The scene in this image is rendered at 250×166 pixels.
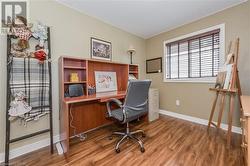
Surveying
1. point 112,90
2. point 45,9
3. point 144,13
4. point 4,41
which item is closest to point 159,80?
point 112,90

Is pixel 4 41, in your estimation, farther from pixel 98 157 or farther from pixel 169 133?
pixel 169 133

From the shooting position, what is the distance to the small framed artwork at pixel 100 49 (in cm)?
260

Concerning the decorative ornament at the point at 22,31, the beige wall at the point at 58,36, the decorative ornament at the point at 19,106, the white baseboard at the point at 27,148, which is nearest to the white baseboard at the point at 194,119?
the beige wall at the point at 58,36

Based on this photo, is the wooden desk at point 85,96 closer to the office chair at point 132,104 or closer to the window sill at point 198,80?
the office chair at point 132,104

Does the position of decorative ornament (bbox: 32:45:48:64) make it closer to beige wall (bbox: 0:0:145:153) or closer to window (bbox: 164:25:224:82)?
beige wall (bbox: 0:0:145:153)

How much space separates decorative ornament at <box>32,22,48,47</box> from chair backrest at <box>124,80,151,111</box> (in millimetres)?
1462

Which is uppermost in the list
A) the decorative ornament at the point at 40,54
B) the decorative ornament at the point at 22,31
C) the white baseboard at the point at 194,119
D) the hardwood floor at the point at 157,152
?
the decorative ornament at the point at 22,31

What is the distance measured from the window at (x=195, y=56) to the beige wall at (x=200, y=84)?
0.43 feet

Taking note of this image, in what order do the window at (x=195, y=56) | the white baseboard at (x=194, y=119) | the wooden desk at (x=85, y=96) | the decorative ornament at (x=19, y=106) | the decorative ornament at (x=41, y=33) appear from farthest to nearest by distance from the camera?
the window at (x=195, y=56)
the white baseboard at (x=194, y=119)
the wooden desk at (x=85, y=96)
the decorative ornament at (x=41, y=33)
the decorative ornament at (x=19, y=106)

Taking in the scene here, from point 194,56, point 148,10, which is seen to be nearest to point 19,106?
point 148,10

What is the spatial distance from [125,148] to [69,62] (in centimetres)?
172

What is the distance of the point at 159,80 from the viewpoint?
3639mm

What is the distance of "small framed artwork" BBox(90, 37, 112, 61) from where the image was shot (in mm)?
2604

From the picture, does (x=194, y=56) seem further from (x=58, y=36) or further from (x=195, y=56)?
(x=58, y=36)
